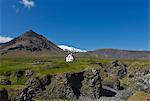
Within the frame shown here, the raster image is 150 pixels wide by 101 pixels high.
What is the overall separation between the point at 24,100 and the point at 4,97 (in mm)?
6649

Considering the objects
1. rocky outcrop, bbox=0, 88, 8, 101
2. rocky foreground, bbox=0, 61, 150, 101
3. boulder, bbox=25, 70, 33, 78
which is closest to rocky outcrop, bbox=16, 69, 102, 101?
rocky foreground, bbox=0, 61, 150, 101

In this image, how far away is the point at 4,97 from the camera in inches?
2092

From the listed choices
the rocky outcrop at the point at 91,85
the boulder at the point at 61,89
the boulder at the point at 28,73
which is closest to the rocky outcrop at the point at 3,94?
the boulder at the point at 61,89

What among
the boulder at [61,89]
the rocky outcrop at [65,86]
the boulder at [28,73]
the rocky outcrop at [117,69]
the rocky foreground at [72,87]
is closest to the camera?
the rocky foreground at [72,87]

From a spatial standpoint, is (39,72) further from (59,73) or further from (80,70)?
Answer: (80,70)

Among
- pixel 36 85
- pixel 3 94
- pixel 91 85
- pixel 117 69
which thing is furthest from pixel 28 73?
pixel 117 69

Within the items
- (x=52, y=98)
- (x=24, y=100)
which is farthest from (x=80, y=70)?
(x=24, y=100)

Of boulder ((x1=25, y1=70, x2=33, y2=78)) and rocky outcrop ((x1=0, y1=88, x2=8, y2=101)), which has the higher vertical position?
boulder ((x1=25, y1=70, x2=33, y2=78))

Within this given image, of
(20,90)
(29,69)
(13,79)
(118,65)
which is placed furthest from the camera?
(118,65)

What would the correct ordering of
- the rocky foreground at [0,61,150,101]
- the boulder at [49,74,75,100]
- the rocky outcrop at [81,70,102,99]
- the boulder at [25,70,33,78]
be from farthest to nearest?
the boulder at [25,70,33,78], the rocky outcrop at [81,70,102,99], the boulder at [49,74,75,100], the rocky foreground at [0,61,150,101]

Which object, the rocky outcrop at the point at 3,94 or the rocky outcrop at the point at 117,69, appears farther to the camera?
the rocky outcrop at the point at 117,69

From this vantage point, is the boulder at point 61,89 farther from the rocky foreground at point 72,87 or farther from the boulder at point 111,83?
the boulder at point 111,83

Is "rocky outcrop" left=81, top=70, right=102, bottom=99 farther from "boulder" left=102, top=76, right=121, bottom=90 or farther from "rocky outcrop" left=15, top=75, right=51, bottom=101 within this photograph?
"boulder" left=102, top=76, right=121, bottom=90

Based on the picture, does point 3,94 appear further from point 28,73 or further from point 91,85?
point 91,85
